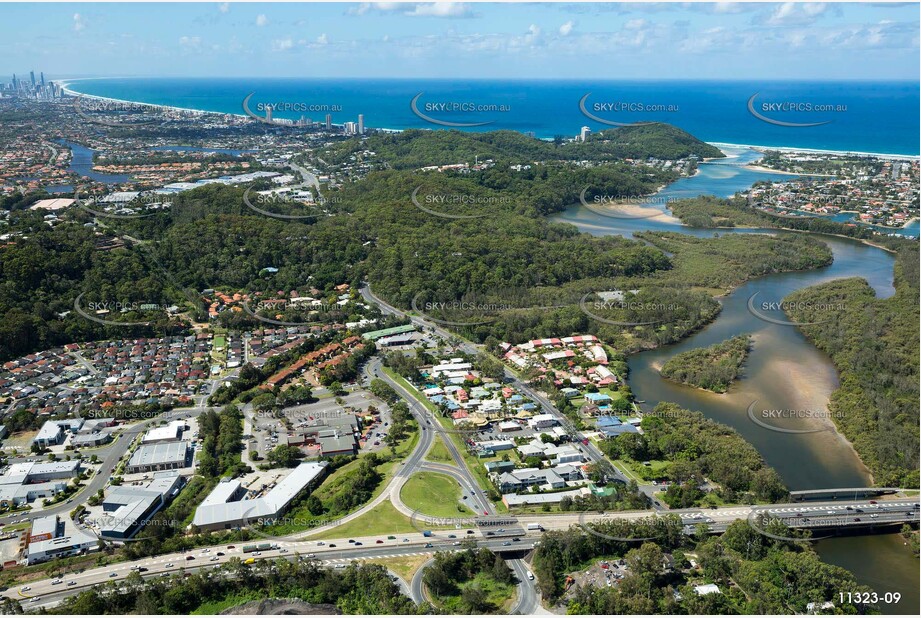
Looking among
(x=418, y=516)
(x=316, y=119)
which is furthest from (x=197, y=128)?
(x=418, y=516)

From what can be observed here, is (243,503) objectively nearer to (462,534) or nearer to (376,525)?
(376,525)

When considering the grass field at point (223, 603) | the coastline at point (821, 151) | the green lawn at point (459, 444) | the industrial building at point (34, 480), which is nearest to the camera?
the grass field at point (223, 603)

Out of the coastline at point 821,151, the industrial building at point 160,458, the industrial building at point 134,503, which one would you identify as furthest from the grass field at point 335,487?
Answer: the coastline at point 821,151

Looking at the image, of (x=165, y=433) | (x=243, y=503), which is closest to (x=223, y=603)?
(x=243, y=503)

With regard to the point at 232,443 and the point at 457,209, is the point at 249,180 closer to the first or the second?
the point at 457,209

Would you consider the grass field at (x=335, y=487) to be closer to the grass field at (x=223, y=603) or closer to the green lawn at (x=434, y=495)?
the green lawn at (x=434, y=495)
